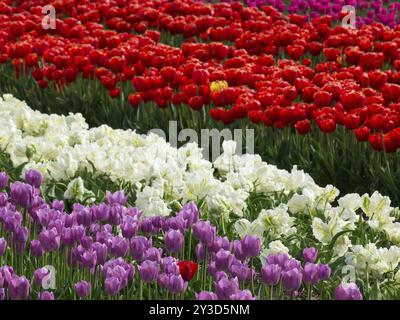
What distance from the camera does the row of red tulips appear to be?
282 inches

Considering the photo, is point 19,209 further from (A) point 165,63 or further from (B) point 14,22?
(B) point 14,22

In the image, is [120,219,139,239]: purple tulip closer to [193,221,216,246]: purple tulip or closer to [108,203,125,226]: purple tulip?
[108,203,125,226]: purple tulip

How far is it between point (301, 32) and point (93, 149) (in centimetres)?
515

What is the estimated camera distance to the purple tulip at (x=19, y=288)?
3.78 m

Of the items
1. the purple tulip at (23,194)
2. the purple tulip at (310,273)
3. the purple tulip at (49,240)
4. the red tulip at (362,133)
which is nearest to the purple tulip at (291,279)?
the purple tulip at (310,273)

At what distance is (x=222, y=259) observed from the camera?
409 cm

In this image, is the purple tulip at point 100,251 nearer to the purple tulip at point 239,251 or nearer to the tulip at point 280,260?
the purple tulip at point 239,251

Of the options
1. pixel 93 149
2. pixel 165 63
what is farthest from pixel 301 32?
A: pixel 93 149

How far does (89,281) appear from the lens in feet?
14.0

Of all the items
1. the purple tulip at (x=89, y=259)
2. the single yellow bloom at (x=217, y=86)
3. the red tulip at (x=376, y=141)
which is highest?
the single yellow bloom at (x=217, y=86)

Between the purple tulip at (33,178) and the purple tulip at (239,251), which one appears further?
the purple tulip at (33,178)

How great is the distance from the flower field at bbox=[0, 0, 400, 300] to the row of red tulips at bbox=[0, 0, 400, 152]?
18 millimetres

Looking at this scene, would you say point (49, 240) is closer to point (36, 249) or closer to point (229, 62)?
point (36, 249)

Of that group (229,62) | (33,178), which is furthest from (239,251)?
(229,62)
